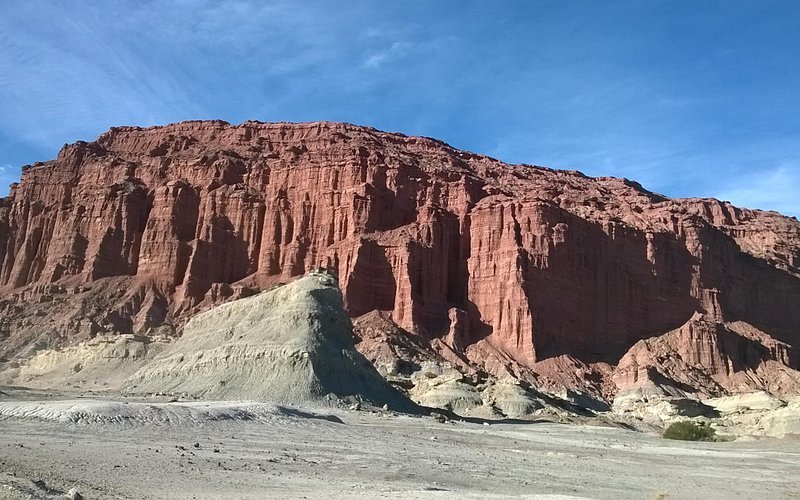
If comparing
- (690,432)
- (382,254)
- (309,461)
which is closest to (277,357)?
(690,432)

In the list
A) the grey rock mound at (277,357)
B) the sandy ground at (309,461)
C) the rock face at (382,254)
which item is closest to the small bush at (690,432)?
the sandy ground at (309,461)

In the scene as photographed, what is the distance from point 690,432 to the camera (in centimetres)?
5288

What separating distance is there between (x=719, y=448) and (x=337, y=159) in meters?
83.5

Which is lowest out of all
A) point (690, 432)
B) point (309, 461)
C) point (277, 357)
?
point (309, 461)

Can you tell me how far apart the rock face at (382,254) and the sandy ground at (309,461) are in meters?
57.2

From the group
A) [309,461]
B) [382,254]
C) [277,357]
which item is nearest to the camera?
[309,461]

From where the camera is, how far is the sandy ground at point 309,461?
56.9 ft

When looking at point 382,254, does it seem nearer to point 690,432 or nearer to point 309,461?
point 690,432

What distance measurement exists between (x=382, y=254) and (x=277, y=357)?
179 ft

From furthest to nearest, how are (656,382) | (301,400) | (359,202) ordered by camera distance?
(359,202) < (656,382) < (301,400)

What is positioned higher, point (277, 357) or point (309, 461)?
point (277, 357)

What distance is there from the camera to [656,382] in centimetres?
9056

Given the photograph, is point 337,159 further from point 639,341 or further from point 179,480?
point 179,480

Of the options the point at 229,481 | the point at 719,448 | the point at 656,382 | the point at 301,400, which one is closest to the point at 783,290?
the point at 656,382
